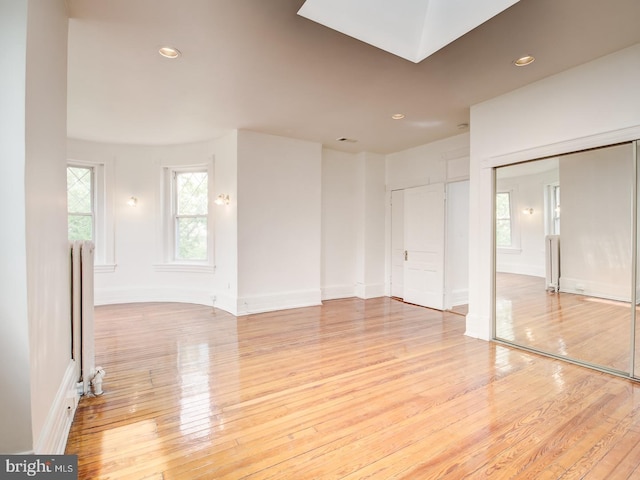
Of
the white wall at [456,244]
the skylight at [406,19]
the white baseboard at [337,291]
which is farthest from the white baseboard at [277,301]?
the skylight at [406,19]

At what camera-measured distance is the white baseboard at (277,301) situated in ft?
16.5

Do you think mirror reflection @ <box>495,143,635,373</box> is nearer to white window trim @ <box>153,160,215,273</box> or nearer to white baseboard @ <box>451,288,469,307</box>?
white baseboard @ <box>451,288,469,307</box>

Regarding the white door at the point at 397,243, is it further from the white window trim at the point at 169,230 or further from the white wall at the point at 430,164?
the white window trim at the point at 169,230

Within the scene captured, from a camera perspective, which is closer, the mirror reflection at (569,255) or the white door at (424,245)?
the mirror reflection at (569,255)

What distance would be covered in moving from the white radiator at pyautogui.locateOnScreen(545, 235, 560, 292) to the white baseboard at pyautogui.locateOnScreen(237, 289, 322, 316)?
3.46 metres

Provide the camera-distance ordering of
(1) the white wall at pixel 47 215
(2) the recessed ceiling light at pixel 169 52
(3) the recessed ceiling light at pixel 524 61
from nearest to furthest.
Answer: (1) the white wall at pixel 47 215, (2) the recessed ceiling light at pixel 169 52, (3) the recessed ceiling light at pixel 524 61

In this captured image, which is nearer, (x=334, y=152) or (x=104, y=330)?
(x=104, y=330)

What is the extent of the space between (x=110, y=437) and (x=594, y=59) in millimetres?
4926

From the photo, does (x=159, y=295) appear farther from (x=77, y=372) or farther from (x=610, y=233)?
(x=610, y=233)

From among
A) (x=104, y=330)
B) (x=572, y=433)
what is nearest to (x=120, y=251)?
(x=104, y=330)

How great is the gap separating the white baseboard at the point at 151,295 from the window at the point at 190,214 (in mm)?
631

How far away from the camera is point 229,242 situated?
5254mm

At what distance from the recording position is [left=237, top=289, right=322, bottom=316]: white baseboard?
5043 millimetres

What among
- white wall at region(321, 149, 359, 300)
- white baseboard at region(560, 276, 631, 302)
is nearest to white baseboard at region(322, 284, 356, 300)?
white wall at region(321, 149, 359, 300)
